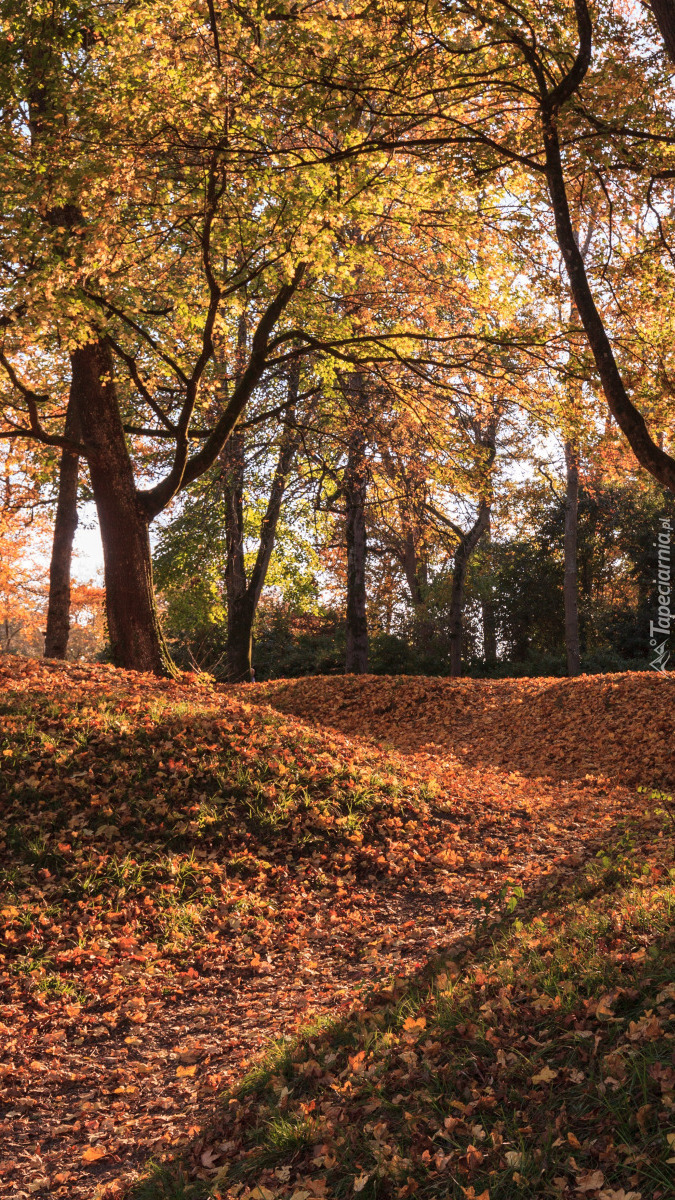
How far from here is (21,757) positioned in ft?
25.2

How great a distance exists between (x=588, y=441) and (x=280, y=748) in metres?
5.77

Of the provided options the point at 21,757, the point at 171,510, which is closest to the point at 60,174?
the point at 21,757

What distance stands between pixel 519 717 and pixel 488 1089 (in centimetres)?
1146

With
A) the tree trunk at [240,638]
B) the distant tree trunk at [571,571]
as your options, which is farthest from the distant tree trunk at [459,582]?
the tree trunk at [240,638]

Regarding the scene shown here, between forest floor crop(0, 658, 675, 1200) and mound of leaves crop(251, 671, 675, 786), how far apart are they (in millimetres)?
573

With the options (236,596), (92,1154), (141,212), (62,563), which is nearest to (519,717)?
(236,596)

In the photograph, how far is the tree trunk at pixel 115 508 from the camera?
11367 mm

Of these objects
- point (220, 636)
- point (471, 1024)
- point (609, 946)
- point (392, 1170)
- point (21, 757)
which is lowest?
point (392, 1170)

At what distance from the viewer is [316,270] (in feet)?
31.8

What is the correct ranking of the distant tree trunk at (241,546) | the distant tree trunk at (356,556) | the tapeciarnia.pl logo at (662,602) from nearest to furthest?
the distant tree trunk at (356,556) → the distant tree trunk at (241,546) → the tapeciarnia.pl logo at (662,602)

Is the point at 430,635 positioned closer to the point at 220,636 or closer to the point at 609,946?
the point at 220,636

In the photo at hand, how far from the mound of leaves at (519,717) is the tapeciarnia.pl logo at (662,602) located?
18.6ft

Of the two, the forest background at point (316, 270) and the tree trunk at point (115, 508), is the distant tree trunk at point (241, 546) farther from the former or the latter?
the tree trunk at point (115, 508)

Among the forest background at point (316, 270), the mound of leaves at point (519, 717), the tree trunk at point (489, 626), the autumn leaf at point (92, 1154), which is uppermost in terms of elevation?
the forest background at point (316, 270)
